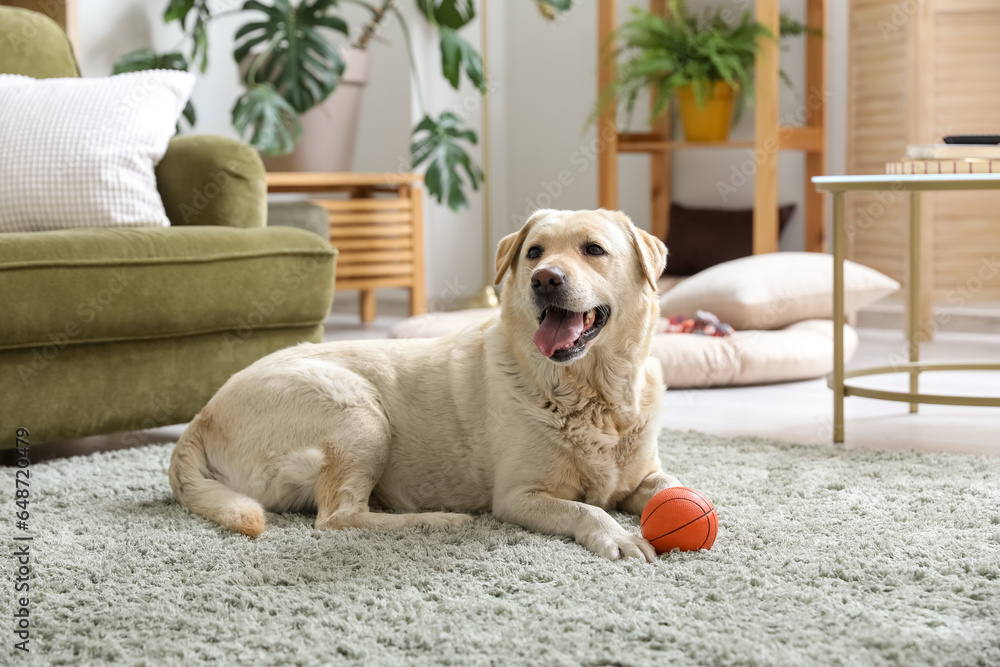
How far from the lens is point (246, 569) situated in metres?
1.77

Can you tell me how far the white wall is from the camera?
563 centimetres

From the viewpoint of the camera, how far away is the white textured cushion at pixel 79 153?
9.25ft

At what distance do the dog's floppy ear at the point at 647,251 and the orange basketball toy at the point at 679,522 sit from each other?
0.44m

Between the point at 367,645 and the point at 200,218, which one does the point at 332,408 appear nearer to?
the point at 367,645

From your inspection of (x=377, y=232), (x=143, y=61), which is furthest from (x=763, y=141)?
(x=143, y=61)

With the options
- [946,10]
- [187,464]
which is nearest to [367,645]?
[187,464]

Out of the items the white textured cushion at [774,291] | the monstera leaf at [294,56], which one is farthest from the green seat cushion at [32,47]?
the white textured cushion at [774,291]

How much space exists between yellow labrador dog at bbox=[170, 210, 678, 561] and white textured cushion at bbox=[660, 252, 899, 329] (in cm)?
187

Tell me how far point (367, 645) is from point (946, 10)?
427 cm

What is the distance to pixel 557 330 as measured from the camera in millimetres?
1949

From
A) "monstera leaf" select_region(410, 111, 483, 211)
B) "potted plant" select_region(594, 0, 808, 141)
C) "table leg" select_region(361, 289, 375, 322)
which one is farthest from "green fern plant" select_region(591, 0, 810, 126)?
"table leg" select_region(361, 289, 375, 322)

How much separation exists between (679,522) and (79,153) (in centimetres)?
199

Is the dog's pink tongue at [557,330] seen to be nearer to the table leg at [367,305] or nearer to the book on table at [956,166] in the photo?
the book on table at [956,166]

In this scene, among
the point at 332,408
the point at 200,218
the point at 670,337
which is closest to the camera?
the point at 332,408
